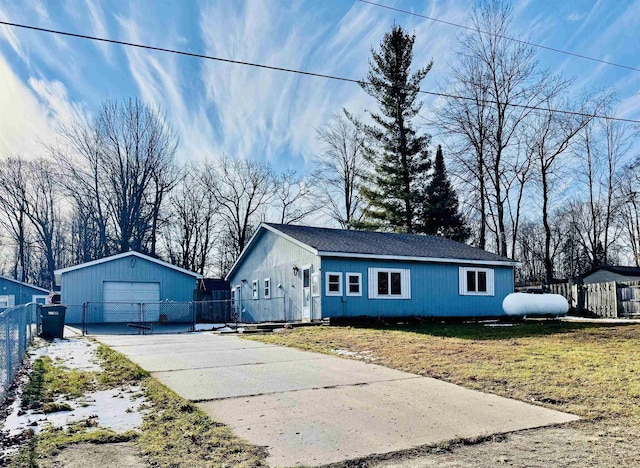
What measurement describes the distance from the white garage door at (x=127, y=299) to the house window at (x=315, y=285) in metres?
9.19

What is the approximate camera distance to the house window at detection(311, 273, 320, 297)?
17828 millimetres

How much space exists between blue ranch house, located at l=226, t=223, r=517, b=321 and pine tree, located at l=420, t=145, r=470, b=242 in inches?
447

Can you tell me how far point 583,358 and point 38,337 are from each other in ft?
48.1

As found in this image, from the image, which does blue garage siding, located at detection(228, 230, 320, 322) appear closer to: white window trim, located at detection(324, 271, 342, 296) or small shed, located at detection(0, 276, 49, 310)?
white window trim, located at detection(324, 271, 342, 296)

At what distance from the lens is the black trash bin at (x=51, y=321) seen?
48.6ft

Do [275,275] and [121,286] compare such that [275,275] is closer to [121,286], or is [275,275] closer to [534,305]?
[121,286]

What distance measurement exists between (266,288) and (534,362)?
15965 mm

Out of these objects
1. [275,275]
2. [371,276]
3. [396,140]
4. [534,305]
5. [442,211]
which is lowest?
[534,305]

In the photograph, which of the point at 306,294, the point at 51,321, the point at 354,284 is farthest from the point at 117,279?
the point at 354,284

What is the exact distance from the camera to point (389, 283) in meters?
19.0

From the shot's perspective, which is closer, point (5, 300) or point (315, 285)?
point (315, 285)

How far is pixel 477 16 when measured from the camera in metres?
26.8

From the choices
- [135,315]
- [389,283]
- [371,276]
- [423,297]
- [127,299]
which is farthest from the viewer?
[127,299]

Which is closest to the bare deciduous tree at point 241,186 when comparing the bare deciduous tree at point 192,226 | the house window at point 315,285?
the bare deciduous tree at point 192,226
